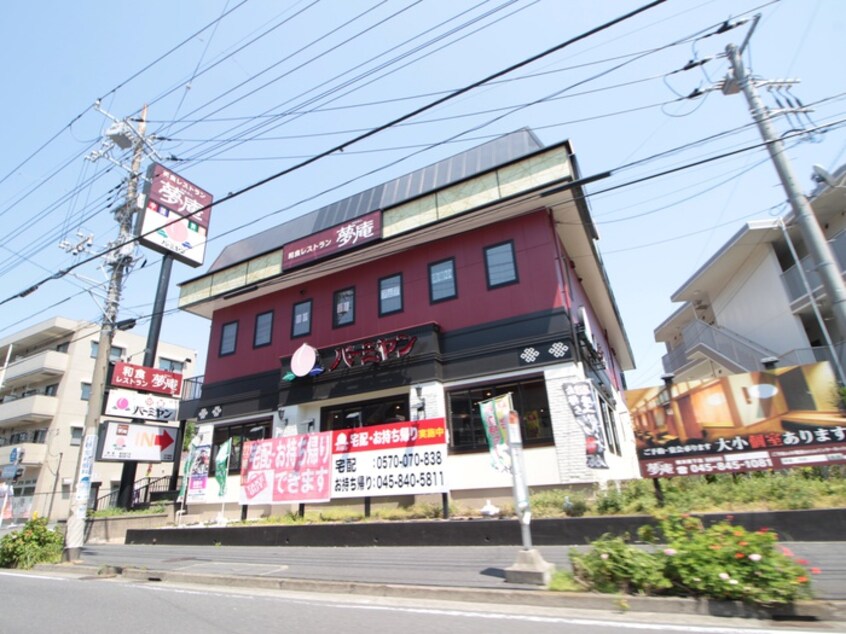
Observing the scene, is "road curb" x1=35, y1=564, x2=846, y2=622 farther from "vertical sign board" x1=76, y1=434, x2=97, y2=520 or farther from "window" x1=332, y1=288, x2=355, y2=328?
"window" x1=332, y1=288, x2=355, y2=328

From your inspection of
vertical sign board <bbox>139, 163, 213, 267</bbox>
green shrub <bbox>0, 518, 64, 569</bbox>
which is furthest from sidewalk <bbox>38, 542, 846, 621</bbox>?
vertical sign board <bbox>139, 163, 213, 267</bbox>

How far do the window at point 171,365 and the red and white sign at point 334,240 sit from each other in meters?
31.5

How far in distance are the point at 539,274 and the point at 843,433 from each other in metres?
7.57

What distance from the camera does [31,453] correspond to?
111 ft

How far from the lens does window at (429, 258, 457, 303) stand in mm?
14922

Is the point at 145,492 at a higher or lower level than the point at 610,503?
higher

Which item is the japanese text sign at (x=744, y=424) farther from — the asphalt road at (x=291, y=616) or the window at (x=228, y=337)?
the window at (x=228, y=337)

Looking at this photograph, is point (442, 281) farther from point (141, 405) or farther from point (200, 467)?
point (141, 405)

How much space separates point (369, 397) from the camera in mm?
15234

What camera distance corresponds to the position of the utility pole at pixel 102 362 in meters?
11.3

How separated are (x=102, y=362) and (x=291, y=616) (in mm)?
10516

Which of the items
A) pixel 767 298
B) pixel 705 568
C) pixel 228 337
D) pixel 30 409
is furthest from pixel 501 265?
pixel 30 409

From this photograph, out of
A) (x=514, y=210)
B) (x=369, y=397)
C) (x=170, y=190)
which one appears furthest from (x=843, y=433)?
(x=170, y=190)

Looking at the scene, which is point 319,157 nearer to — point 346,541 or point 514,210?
point 514,210
